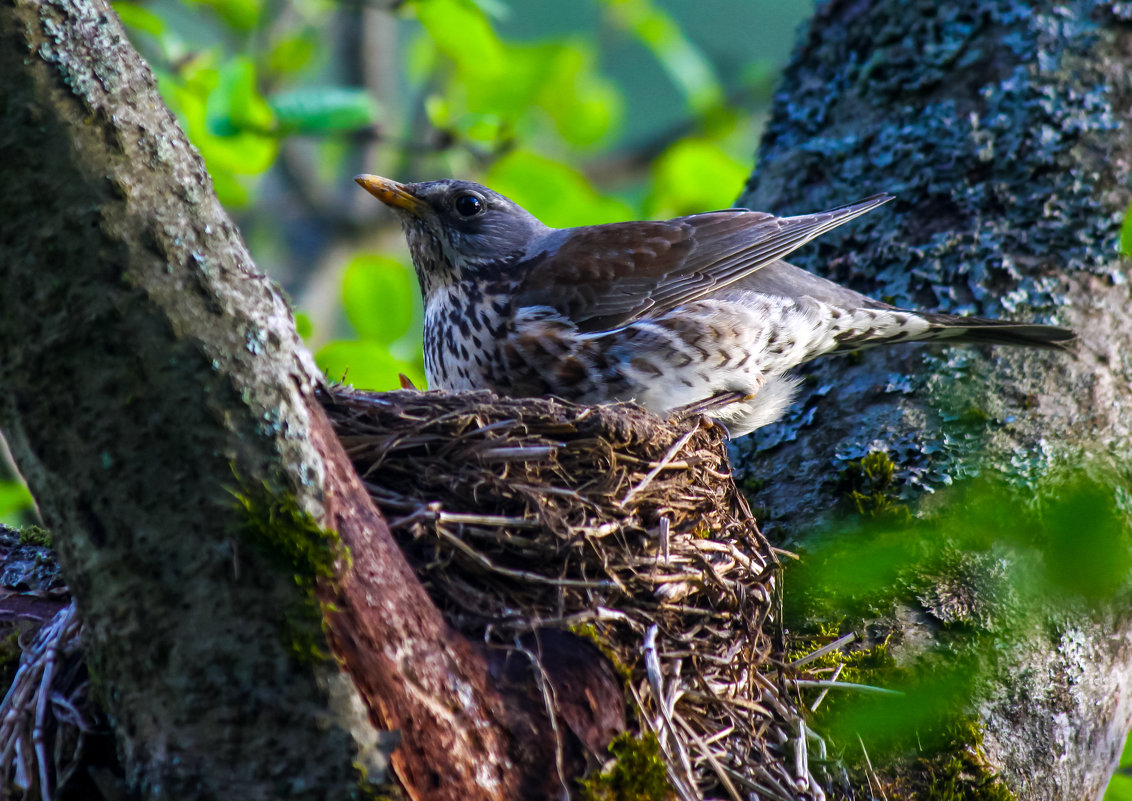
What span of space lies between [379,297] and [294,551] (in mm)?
2810

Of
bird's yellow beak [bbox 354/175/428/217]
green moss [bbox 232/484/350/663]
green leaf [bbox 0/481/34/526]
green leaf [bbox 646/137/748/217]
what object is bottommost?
green moss [bbox 232/484/350/663]

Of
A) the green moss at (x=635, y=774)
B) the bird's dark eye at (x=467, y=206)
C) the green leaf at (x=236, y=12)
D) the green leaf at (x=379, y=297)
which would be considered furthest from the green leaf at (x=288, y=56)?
the green moss at (x=635, y=774)

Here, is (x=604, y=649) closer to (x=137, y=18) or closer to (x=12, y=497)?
(x=12, y=497)

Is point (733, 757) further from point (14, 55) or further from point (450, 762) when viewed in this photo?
point (14, 55)

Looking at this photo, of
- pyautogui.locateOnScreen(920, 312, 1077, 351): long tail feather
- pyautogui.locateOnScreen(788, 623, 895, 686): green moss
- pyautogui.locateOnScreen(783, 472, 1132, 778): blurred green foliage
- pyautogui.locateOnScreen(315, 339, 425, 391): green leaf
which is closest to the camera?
pyautogui.locateOnScreen(783, 472, 1132, 778): blurred green foliage

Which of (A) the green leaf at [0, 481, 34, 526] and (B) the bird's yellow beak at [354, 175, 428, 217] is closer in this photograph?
(A) the green leaf at [0, 481, 34, 526]

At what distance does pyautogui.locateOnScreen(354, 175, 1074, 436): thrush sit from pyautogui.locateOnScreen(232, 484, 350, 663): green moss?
1726 mm

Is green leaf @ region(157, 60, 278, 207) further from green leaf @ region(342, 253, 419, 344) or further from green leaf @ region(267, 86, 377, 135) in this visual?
green leaf @ region(342, 253, 419, 344)

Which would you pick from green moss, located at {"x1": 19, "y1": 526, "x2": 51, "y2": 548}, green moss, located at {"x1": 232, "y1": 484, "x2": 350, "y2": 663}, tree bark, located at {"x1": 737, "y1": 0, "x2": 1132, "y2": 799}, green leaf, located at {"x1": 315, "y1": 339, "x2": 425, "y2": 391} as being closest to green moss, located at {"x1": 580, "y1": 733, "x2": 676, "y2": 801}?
green moss, located at {"x1": 232, "y1": 484, "x2": 350, "y2": 663}

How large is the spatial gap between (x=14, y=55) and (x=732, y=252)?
2.57 meters

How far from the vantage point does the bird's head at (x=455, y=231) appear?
399 cm

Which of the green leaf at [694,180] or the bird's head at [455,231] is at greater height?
the green leaf at [694,180]

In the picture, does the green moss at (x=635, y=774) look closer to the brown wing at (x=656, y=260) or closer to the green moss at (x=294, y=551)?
the green moss at (x=294, y=551)

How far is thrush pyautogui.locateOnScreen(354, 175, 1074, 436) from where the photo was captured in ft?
11.2
